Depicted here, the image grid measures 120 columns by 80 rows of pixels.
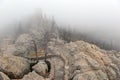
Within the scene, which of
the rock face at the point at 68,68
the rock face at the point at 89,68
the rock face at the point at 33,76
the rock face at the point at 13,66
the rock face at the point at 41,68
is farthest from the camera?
the rock face at the point at 41,68

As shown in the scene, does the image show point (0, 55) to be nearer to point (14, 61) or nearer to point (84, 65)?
point (14, 61)

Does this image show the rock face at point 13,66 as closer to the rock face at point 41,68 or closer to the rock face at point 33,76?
the rock face at point 41,68

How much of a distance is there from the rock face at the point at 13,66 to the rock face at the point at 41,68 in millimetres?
5584

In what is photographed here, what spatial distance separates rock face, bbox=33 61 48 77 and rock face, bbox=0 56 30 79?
5.58 meters

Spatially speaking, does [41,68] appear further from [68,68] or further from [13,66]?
[68,68]

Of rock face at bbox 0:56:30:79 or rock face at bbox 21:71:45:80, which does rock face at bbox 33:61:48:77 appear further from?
rock face at bbox 0:56:30:79

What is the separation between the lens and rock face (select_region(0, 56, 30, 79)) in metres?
181

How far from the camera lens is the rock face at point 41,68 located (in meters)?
184

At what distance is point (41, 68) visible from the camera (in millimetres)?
186000

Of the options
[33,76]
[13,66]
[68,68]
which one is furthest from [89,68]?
[13,66]

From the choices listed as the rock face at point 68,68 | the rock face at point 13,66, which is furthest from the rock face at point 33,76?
the rock face at point 13,66

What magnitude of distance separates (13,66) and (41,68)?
48.7 ft

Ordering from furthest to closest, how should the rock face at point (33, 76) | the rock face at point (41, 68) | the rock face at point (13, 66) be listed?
the rock face at point (41, 68) → the rock face at point (13, 66) → the rock face at point (33, 76)

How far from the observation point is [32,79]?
176 meters
